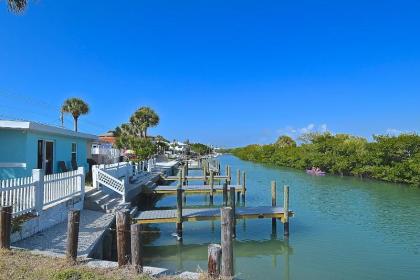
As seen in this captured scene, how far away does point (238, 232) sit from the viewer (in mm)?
15859

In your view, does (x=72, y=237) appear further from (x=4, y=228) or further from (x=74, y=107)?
(x=74, y=107)

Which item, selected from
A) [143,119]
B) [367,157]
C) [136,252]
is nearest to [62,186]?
[136,252]

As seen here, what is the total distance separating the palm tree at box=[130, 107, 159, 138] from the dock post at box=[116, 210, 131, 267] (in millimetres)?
59205

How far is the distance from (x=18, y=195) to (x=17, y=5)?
20.2 feet

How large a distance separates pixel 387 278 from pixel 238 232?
6405mm

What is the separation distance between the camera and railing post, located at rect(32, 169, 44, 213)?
1056 cm

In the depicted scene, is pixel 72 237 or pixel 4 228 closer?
pixel 72 237

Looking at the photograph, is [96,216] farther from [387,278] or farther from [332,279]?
[387,278]

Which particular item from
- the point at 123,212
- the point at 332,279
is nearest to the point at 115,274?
the point at 123,212

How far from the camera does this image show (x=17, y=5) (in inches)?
473

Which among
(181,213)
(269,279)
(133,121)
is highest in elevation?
(133,121)

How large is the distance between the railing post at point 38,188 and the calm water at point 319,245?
148 inches

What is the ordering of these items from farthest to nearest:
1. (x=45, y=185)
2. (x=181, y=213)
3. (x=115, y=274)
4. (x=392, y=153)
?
(x=392, y=153) < (x=181, y=213) < (x=45, y=185) < (x=115, y=274)

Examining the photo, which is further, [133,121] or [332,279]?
[133,121]
